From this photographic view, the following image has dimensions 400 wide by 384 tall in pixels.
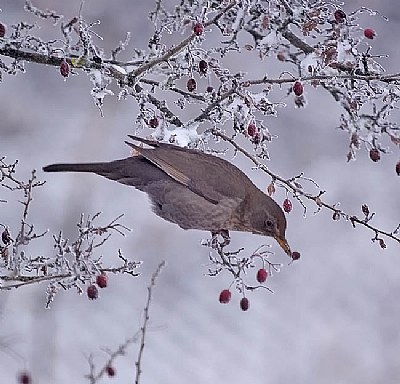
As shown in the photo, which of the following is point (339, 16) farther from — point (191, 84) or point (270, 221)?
point (270, 221)

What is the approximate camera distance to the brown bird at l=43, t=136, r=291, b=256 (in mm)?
1946

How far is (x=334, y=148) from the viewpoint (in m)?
4.79

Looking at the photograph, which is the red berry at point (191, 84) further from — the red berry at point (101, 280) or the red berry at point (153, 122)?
the red berry at point (101, 280)

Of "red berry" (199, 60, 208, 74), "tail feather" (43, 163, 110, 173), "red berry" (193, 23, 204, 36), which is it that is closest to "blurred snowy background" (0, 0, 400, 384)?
"tail feather" (43, 163, 110, 173)

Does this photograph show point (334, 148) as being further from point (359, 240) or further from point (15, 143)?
point (15, 143)

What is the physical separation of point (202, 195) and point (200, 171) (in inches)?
2.5

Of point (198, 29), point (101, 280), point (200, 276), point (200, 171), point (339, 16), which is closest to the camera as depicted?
point (198, 29)

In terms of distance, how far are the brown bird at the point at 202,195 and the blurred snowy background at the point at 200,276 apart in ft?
5.65

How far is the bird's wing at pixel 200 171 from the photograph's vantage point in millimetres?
1884

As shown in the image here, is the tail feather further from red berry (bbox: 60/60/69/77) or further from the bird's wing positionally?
red berry (bbox: 60/60/69/77)

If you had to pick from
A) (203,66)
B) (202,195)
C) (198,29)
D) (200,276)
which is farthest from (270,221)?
(200,276)

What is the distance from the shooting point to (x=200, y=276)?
4238mm

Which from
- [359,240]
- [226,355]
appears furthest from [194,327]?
[359,240]

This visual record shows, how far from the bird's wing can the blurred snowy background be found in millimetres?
1729
